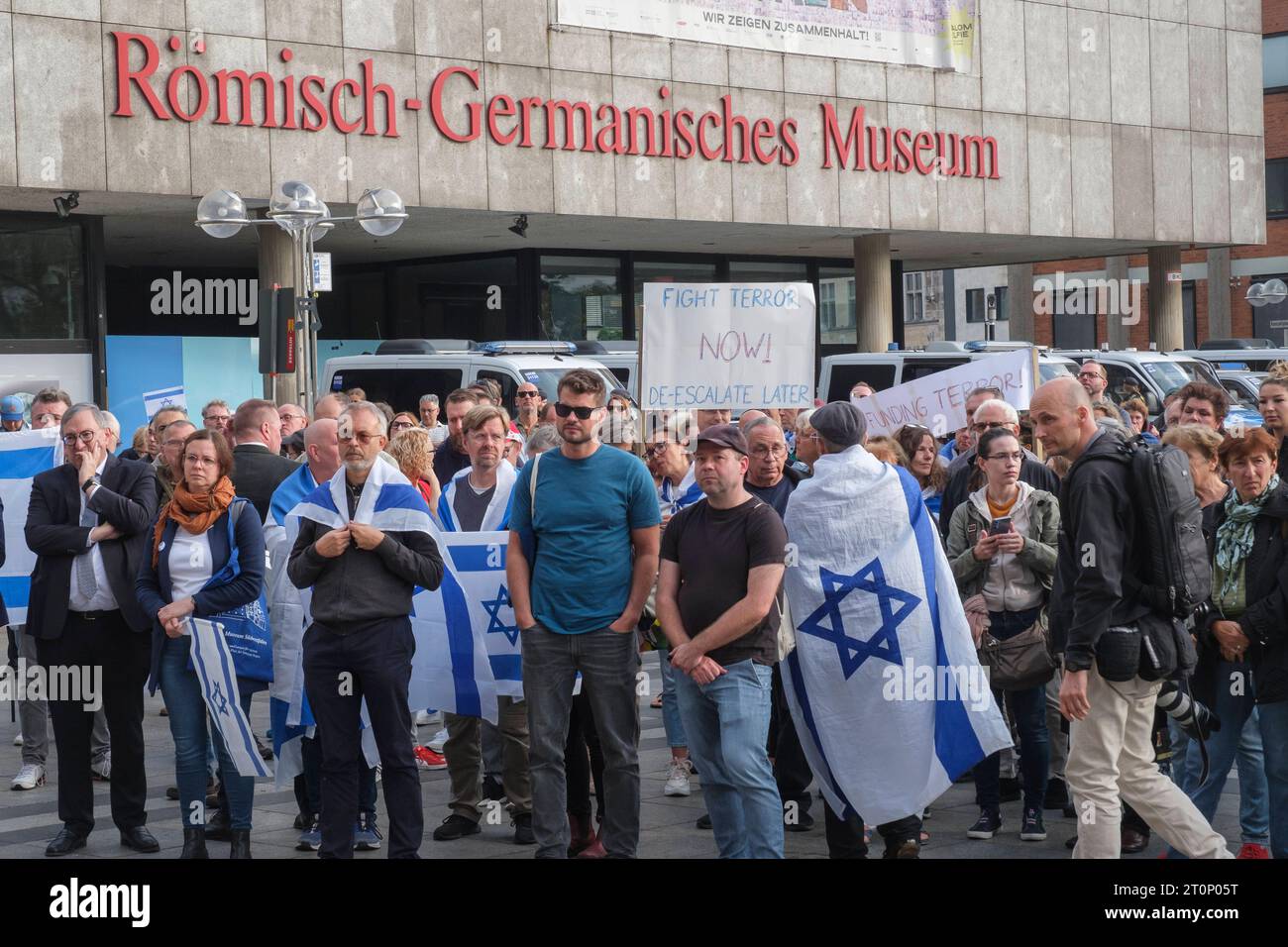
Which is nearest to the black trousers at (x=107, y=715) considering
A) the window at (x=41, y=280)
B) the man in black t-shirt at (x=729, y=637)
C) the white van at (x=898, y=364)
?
the man in black t-shirt at (x=729, y=637)

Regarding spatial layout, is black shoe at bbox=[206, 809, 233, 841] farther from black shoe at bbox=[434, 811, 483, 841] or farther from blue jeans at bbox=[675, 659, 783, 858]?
blue jeans at bbox=[675, 659, 783, 858]

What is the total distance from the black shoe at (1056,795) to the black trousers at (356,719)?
3.12 meters

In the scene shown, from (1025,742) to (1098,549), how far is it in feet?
6.72

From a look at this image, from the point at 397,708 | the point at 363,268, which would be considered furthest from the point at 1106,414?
the point at 363,268

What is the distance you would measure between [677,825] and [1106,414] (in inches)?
186

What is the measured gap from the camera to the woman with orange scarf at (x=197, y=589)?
7469 mm

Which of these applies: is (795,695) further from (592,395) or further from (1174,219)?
(1174,219)

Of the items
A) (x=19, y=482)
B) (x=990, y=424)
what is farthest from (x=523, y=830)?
(x=19, y=482)

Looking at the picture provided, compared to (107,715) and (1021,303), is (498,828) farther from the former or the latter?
(1021,303)

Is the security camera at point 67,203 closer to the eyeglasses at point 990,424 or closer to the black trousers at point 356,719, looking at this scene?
the eyeglasses at point 990,424

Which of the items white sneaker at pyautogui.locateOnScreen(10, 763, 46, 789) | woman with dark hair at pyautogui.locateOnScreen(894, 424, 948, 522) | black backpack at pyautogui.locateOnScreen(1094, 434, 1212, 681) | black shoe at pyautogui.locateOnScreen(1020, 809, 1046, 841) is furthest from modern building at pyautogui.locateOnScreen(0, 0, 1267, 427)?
black backpack at pyautogui.locateOnScreen(1094, 434, 1212, 681)

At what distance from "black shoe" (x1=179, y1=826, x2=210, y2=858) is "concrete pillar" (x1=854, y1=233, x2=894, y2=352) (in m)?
22.8

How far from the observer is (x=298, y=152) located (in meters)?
22.2

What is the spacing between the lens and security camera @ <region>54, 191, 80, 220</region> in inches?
827
